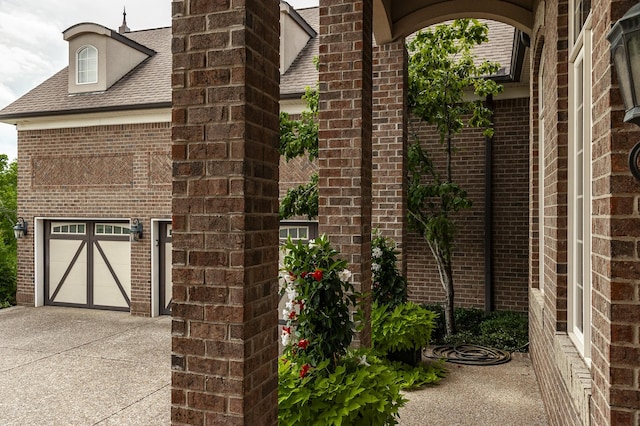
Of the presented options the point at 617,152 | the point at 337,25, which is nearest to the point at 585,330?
the point at 617,152

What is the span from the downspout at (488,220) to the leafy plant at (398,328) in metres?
3.94

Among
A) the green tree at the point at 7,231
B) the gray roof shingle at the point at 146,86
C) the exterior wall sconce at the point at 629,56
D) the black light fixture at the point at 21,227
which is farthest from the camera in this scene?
the green tree at the point at 7,231

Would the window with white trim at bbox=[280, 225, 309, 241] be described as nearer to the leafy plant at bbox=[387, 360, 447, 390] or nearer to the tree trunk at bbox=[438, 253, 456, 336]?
the tree trunk at bbox=[438, 253, 456, 336]

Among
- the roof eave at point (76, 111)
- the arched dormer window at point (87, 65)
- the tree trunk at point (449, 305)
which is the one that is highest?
the arched dormer window at point (87, 65)

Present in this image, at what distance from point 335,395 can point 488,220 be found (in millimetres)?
6819

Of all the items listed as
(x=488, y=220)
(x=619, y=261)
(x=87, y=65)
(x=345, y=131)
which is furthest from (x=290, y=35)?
(x=619, y=261)

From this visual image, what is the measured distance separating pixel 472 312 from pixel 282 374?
6.47m

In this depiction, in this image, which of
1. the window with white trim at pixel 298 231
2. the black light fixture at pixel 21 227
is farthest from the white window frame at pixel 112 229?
the window with white trim at pixel 298 231

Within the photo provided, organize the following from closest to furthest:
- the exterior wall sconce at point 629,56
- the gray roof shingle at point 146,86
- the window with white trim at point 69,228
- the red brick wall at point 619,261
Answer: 1. the exterior wall sconce at point 629,56
2. the red brick wall at point 619,261
3. the gray roof shingle at point 146,86
4. the window with white trim at point 69,228

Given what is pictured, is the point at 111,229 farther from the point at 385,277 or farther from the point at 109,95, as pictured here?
the point at 385,277

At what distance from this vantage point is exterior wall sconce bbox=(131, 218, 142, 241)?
11.1 m

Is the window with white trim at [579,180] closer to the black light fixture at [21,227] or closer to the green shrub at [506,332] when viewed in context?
the green shrub at [506,332]

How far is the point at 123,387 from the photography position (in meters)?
6.25

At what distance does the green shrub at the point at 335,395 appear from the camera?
307 cm
